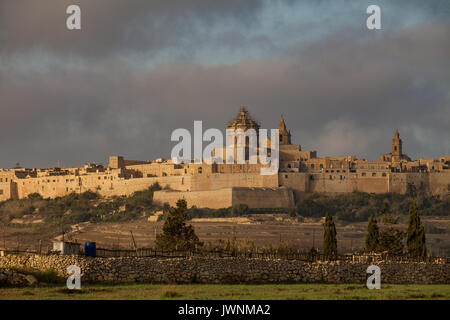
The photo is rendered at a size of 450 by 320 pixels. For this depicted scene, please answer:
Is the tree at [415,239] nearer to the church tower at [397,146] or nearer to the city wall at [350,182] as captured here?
the city wall at [350,182]

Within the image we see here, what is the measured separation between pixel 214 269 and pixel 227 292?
120 inches

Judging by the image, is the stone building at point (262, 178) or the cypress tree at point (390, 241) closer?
the cypress tree at point (390, 241)

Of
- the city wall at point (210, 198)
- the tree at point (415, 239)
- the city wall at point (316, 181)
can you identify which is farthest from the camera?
the city wall at point (316, 181)

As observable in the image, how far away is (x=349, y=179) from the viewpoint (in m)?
83.1

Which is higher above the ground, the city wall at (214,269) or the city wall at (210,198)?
the city wall at (210,198)

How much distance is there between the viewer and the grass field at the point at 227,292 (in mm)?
21078

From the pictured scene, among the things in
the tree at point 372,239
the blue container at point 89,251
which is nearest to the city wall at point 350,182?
the tree at point 372,239

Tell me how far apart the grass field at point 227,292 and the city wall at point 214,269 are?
28.3 inches

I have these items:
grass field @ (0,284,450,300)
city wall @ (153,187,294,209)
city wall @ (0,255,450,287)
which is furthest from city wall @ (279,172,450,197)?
grass field @ (0,284,450,300)

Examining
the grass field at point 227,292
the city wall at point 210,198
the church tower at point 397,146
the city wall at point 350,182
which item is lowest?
the grass field at point 227,292

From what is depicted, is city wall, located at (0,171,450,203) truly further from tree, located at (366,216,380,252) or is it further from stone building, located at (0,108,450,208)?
tree, located at (366,216,380,252)

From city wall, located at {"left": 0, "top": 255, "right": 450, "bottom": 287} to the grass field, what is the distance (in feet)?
2.36
